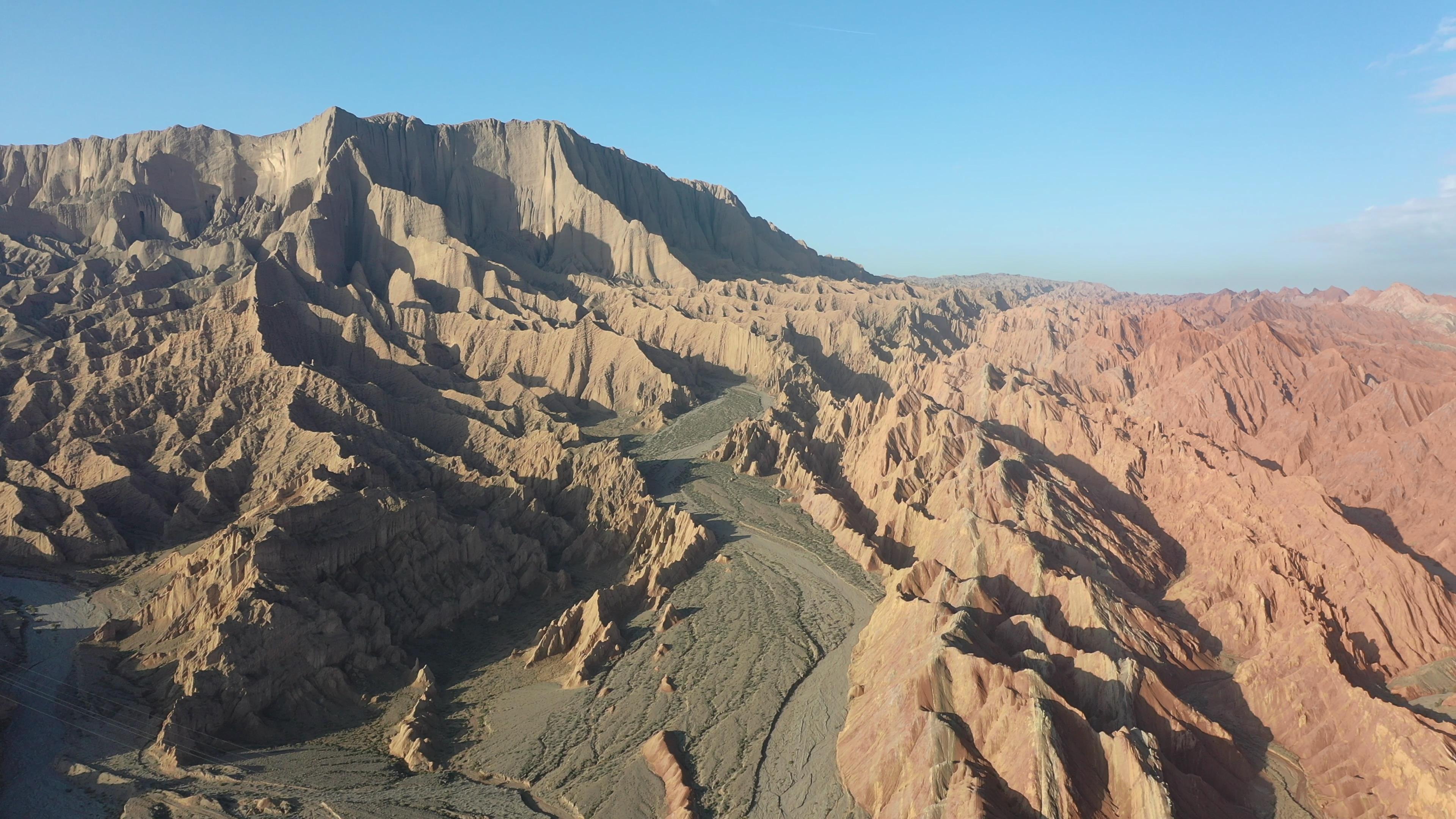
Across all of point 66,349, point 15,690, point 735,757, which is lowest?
point 735,757

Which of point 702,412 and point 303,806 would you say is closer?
point 303,806

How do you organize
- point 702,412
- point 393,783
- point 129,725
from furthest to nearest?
1. point 702,412
2. point 129,725
3. point 393,783

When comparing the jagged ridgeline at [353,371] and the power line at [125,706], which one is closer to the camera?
the power line at [125,706]

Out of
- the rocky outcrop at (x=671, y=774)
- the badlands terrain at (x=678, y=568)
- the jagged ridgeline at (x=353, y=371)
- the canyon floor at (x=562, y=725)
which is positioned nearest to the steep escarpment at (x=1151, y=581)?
the badlands terrain at (x=678, y=568)

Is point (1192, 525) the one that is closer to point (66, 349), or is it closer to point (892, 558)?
point (892, 558)

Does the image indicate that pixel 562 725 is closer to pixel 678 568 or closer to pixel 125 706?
pixel 678 568

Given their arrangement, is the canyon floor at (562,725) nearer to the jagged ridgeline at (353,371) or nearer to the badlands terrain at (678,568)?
→ the badlands terrain at (678,568)

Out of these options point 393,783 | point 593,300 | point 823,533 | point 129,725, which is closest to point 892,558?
point 823,533
